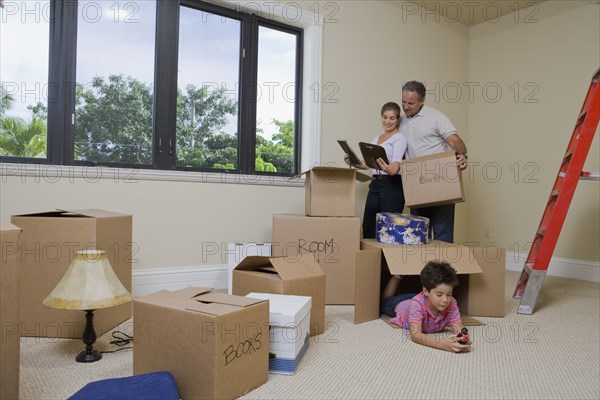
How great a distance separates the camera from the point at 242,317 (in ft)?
4.54

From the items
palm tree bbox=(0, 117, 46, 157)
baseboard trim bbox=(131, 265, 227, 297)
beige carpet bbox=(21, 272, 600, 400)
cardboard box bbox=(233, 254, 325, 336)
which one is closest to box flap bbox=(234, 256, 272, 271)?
cardboard box bbox=(233, 254, 325, 336)

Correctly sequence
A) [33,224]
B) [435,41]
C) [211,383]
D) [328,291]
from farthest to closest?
[435,41] < [328,291] < [33,224] < [211,383]

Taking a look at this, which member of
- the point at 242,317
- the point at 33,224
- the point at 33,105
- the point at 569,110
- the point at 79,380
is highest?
the point at 569,110

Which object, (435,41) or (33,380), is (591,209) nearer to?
(435,41)

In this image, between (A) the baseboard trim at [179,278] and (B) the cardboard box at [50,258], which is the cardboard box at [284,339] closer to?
(B) the cardboard box at [50,258]

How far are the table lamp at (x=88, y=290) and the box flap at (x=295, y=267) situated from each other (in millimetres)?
622

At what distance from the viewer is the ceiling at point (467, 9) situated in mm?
3889

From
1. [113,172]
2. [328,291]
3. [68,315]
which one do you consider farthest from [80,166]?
[328,291]

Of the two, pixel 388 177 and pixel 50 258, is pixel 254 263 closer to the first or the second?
pixel 50 258

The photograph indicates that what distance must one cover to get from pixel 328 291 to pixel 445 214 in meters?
0.85

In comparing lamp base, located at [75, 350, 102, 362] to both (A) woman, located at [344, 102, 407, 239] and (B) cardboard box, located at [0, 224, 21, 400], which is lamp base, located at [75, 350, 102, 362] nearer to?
(B) cardboard box, located at [0, 224, 21, 400]

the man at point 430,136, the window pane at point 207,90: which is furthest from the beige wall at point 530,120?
the window pane at point 207,90

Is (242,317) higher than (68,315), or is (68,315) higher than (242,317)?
(242,317)

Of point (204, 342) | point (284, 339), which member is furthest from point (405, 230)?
point (204, 342)
